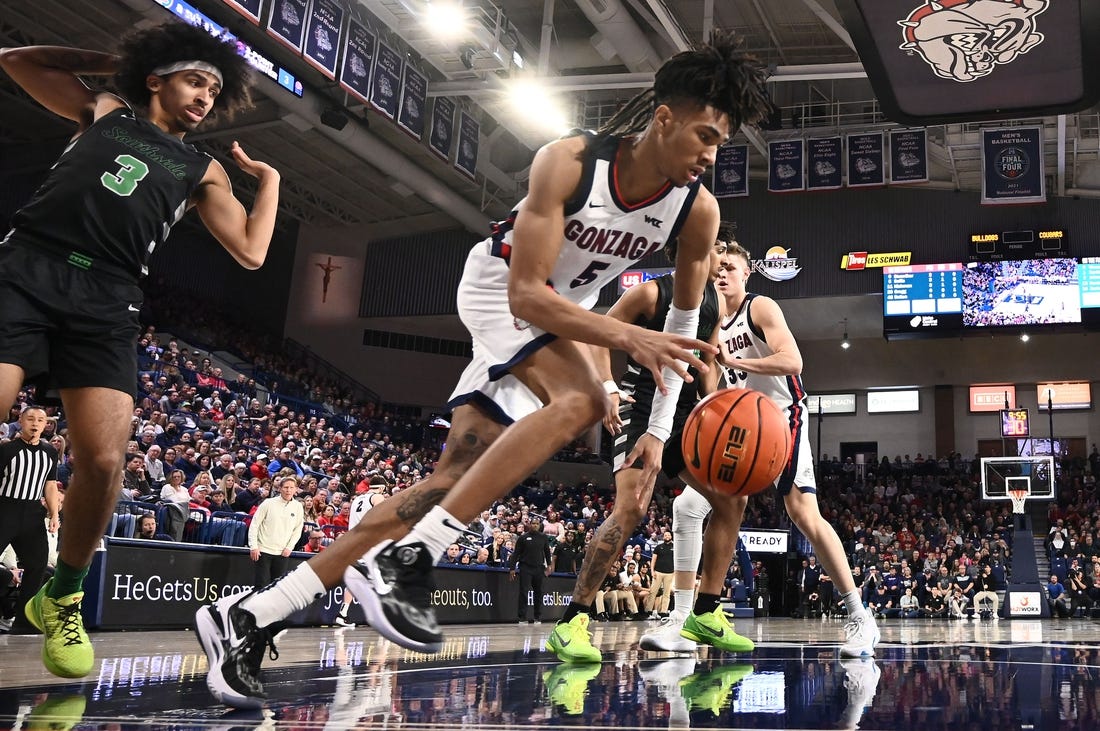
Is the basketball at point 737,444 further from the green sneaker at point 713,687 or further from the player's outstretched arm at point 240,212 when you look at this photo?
the player's outstretched arm at point 240,212

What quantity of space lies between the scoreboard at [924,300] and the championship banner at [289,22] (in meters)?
13.3

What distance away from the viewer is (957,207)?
23.0 meters

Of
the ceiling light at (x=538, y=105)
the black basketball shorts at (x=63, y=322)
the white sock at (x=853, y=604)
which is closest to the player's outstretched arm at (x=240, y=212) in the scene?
the black basketball shorts at (x=63, y=322)

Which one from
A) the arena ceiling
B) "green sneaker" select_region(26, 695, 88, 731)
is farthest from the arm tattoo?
the arena ceiling

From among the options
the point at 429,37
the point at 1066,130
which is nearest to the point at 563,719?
the point at 429,37

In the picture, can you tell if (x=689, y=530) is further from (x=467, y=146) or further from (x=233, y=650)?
(x=467, y=146)

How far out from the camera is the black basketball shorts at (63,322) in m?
2.54

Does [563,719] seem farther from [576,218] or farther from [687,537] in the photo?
[687,537]

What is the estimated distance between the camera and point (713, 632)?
15.6 feet

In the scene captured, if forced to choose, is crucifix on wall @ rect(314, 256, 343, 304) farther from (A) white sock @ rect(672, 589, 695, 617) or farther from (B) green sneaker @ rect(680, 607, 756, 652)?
(B) green sneaker @ rect(680, 607, 756, 652)

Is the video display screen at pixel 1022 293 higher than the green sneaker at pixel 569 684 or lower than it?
higher

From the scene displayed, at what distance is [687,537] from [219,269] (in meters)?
24.1

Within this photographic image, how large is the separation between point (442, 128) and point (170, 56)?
15.7 metres

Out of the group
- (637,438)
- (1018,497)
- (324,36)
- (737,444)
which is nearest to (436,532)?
(737,444)
